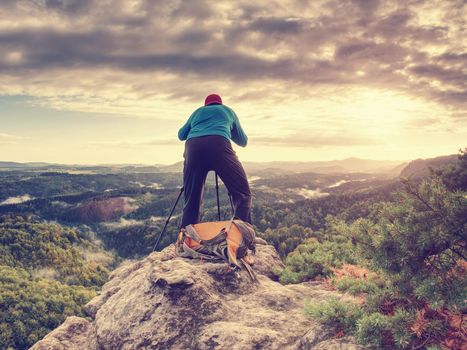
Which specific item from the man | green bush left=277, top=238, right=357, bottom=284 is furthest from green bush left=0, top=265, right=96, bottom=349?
the man

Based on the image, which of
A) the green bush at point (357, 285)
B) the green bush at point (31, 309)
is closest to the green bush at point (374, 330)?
the green bush at point (357, 285)

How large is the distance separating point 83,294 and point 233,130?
9551 centimetres

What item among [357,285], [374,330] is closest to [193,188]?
[357,285]

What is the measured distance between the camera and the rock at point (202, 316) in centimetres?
591

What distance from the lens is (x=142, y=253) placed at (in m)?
162

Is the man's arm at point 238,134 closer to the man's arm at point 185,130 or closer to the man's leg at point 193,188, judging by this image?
the man's arm at point 185,130

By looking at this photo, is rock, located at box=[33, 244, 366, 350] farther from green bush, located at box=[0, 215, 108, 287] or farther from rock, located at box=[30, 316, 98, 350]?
green bush, located at box=[0, 215, 108, 287]

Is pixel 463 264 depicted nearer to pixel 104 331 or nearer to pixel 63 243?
pixel 104 331

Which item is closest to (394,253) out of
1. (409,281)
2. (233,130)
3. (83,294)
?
(409,281)

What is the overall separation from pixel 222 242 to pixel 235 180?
5.24 ft

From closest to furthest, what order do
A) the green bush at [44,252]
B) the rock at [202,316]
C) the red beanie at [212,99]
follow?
the rock at [202,316]
the red beanie at [212,99]
the green bush at [44,252]

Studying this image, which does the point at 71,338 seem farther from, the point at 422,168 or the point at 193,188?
the point at 422,168

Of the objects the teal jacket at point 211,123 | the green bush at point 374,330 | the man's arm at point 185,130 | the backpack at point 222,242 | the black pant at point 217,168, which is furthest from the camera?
the man's arm at point 185,130

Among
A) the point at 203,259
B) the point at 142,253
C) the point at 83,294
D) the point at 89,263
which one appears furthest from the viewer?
the point at 142,253
